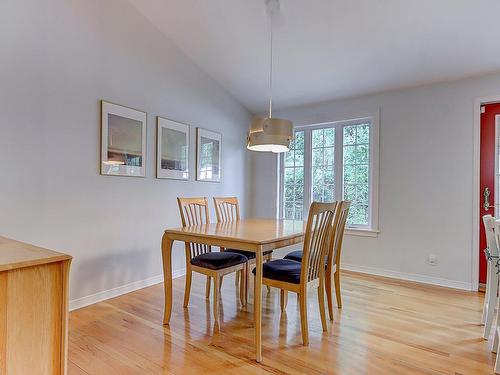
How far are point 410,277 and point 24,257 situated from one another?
3736 mm

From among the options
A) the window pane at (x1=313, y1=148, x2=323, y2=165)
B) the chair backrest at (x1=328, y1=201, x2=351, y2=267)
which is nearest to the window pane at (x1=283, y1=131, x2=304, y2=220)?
the window pane at (x1=313, y1=148, x2=323, y2=165)

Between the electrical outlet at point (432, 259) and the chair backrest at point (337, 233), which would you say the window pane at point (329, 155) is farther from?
the chair backrest at point (337, 233)

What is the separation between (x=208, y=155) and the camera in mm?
4098

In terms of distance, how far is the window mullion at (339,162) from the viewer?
411 cm

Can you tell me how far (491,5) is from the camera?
7.86 ft

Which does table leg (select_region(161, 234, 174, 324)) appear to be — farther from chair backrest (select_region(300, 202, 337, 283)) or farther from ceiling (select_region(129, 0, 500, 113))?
ceiling (select_region(129, 0, 500, 113))

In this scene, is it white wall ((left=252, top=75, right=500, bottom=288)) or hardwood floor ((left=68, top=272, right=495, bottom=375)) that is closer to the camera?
hardwood floor ((left=68, top=272, right=495, bottom=375))

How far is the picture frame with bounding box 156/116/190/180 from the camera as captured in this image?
11.2 ft

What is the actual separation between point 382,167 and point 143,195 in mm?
2811

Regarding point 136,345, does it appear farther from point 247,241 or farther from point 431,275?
point 431,275

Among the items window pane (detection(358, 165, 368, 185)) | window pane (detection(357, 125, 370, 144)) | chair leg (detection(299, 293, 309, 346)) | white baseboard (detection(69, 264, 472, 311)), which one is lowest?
white baseboard (detection(69, 264, 472, 311))

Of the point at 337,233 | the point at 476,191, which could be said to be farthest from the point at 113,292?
the point at 476,191

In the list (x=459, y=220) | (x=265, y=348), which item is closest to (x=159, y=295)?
(x=265, y=348)

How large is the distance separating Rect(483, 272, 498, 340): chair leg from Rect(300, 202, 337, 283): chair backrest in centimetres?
117
